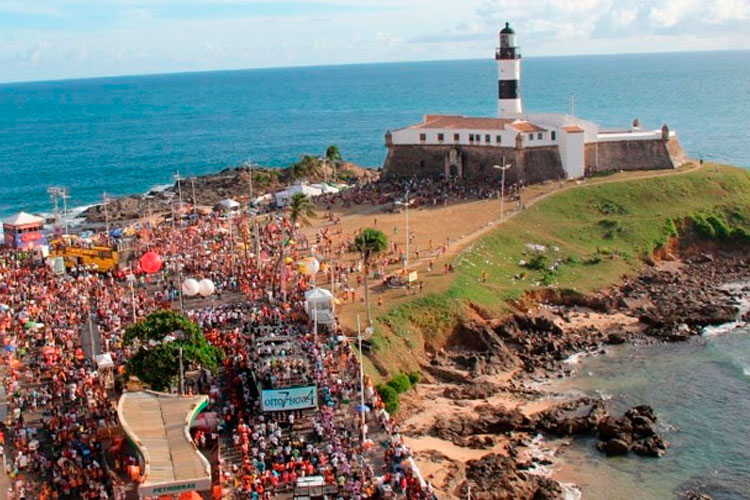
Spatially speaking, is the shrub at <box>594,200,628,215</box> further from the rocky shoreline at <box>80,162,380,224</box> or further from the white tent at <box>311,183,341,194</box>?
the rocky shoreline at <box>80,162,380,224</box>

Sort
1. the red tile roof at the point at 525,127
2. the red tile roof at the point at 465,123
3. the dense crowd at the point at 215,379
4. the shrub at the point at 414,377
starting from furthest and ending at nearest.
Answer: the red tile roof at the point at 465,123
the red tile roof at the point at 525,127
the shrub at the point at 414,377
the dense crowd at the point at 215,379

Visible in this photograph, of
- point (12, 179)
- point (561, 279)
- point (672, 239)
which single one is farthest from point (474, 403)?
point (12, 179)

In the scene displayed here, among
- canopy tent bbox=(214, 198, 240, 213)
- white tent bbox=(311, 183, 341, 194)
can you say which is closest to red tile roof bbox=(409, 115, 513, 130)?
white tent bbox=(311, 183, 341, 194)

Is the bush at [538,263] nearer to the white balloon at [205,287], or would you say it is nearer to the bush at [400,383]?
the bush at [400,383]

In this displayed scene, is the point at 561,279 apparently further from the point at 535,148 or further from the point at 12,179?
the point at 12,179

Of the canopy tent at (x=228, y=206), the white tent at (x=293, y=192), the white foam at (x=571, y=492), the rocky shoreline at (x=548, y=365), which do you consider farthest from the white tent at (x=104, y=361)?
the white tent at (x=293, y=192)

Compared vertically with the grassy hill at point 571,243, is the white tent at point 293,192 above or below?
above
